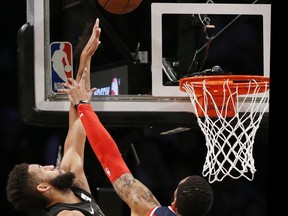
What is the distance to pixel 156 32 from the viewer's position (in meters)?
3.33

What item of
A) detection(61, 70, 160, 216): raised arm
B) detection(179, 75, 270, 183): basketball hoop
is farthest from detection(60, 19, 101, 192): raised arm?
detection(179, 75, 270, 183): basketball hoop

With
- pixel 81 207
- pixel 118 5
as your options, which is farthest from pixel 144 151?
pixel 81 207

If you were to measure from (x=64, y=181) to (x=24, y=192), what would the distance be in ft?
0.65

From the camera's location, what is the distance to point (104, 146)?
2.89 metres

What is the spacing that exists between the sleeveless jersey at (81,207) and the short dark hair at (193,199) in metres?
0.47

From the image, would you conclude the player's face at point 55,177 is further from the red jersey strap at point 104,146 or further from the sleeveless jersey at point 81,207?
the red jersey strap at point 104,146

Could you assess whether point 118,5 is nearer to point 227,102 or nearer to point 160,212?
point 227,102

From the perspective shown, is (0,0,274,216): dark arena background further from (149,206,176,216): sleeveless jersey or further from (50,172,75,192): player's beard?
A: (149,206,176,216): sleeveless jersey

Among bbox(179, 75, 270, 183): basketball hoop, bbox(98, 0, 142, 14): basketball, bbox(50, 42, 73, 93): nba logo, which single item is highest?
bbox(98, 0, 142, 14): basketball

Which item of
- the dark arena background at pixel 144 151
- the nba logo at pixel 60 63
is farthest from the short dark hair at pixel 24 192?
the dark arena background at pixel 144 151

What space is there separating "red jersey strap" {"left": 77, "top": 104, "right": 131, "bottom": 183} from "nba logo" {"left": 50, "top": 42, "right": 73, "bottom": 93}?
0.32m

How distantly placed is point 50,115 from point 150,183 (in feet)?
8.56

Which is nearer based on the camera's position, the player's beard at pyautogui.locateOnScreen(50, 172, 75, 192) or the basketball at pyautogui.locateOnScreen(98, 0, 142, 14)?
the player's beard at pyautogui.locateOnScreen(50, 172, 75, 192)

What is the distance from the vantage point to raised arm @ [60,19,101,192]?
3260 mm
